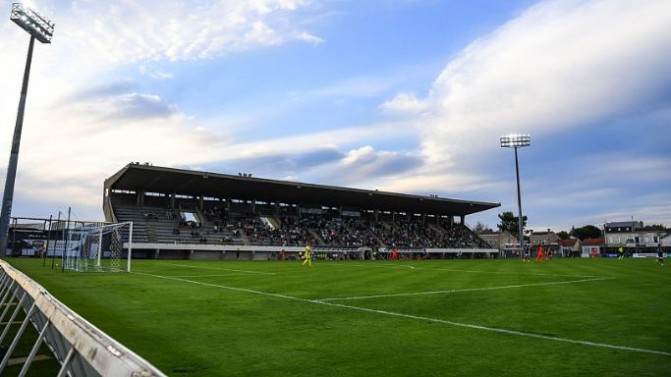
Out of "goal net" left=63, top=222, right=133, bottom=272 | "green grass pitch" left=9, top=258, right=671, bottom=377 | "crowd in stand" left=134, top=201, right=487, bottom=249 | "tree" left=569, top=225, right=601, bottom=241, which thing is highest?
"tree" left=569, top=225, right=601, bottom=241

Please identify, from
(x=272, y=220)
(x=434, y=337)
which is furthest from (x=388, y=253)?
(x=434, y=337)

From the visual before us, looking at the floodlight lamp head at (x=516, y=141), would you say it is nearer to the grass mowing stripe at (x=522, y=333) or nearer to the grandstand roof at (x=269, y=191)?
the grandstand roof at (x=269, y=191)

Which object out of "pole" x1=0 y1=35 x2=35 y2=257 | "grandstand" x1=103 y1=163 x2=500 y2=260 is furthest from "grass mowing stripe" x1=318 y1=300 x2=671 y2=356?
"grandstand" x1=103 y1=163 x2=500 y2=260

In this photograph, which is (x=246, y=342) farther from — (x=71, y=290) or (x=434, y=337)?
(x=71, y=290)

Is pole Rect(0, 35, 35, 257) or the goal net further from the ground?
pole Rect(0, 35, 35, 257)

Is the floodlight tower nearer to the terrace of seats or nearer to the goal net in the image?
the goal net

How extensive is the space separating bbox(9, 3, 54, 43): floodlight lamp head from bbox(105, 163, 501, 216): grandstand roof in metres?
15.1

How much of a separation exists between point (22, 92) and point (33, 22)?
6764 mm

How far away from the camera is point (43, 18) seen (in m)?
38.4

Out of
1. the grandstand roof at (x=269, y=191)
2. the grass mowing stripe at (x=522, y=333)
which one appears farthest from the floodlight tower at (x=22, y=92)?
the grass mowing stripe at (x=522, y=333)

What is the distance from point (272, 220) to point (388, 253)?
57.5 ft

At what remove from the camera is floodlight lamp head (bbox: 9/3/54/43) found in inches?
1426

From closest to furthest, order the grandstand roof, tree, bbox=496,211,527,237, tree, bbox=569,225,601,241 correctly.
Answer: the grandstand roof
tree, bbox=496,211,527,237
tree, bbox=569,225,601,241

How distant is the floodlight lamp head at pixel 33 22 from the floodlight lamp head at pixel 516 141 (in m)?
57.8
